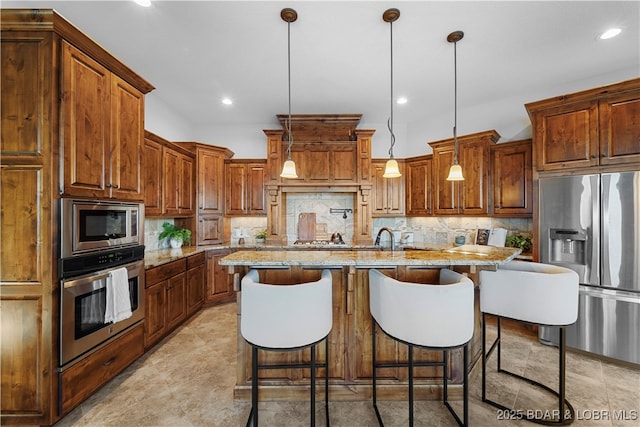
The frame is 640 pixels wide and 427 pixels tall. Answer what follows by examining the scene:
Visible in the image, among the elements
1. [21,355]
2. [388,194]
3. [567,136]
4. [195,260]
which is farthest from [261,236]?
[567,136]

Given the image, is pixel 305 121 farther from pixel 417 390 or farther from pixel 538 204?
pixel 417 390

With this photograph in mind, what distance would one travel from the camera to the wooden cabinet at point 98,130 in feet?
Result: 5.96

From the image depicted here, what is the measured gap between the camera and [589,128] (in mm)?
2666

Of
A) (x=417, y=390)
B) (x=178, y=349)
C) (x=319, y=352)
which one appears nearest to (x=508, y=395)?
(x=417, y=390)

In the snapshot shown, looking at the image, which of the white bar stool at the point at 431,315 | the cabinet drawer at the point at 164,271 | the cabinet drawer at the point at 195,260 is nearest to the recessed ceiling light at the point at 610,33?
the white bar stool at the point at 431,315

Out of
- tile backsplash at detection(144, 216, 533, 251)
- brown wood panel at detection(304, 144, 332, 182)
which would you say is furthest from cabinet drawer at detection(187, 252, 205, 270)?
brown wood panel at detection(304, 144, 332, 182)

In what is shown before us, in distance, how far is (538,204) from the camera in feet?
9.77

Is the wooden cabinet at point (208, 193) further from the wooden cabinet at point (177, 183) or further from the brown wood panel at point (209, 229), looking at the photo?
the wooden cabinet at point (177, 183)

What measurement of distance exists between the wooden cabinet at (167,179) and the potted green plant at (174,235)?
0.94 ft

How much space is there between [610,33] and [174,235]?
A: 5.61 meters

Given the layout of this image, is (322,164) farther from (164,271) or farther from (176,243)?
(164,271)

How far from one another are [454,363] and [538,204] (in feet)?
7.12

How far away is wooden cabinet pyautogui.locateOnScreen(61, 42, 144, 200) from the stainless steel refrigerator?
14.5 ft

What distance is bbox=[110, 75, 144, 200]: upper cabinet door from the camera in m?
2.21
